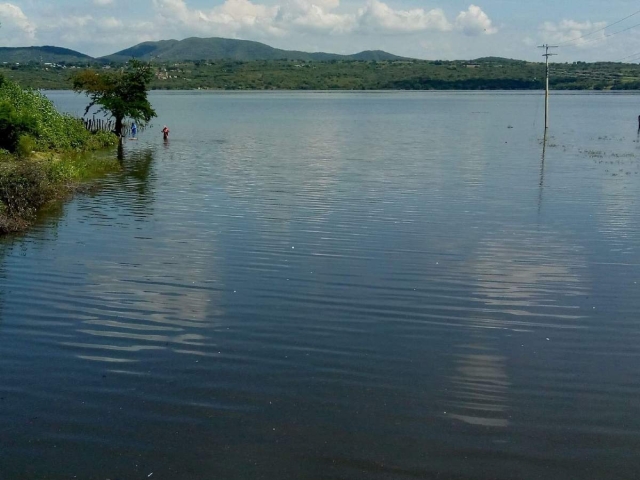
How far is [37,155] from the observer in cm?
3700

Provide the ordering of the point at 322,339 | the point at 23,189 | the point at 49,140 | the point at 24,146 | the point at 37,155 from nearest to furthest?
the point at 322,339 → the point at 23,189 → the point at 24,146 → the point at 37,155 → the point at 49,140

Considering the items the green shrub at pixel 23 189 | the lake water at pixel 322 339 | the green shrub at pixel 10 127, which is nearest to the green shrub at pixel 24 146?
the green shrub at pixel 10 127

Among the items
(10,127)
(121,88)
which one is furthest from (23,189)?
(121,88)

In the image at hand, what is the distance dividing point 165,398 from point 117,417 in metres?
0.78

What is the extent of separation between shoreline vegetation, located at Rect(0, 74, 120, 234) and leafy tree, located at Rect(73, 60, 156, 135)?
6.83 feet

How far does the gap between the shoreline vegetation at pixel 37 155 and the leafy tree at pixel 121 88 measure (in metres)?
2.08

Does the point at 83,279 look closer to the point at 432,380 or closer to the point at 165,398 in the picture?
the point at 165,398

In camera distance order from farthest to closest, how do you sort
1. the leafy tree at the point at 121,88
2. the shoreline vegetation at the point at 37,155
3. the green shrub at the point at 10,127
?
1. the leafy tree at the point at 121,88
2. the green shrub at the point at 10,127
3. the shoreline vegetation at the point at 37,155

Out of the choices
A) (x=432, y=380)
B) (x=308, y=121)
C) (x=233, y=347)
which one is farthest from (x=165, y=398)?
(x=308, y=121)

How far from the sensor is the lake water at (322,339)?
9141 mm

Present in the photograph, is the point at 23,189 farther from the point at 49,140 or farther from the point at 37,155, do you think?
the point at 49,140

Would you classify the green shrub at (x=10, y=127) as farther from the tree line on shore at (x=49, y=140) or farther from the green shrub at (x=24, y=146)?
the green shrub at (x=24, y=146)

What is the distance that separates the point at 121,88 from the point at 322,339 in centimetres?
4540

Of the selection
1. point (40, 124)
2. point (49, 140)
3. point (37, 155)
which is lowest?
A: point (37, 155)
